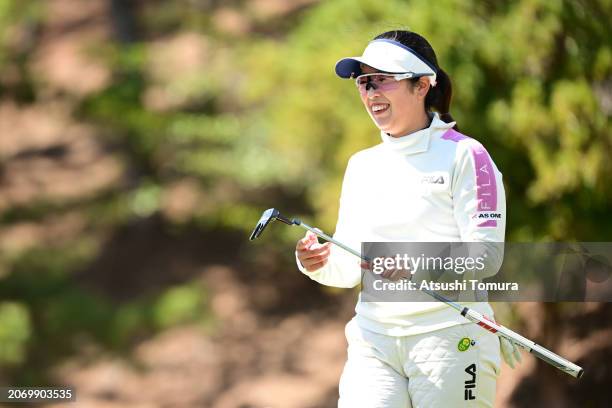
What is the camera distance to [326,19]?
23.0ft

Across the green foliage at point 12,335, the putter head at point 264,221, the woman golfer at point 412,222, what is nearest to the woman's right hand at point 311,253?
the woman golfer at point 412,222

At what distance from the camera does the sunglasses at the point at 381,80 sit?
262 cm

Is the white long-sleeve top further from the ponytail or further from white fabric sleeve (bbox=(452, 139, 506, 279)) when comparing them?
the ponytail

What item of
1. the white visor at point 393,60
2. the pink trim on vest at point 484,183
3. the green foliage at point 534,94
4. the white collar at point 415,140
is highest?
the green foliage at point 534,94

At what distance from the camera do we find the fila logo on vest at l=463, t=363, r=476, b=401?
2500 millimetres

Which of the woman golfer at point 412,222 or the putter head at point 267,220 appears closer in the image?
the woman golfer at point 412,222

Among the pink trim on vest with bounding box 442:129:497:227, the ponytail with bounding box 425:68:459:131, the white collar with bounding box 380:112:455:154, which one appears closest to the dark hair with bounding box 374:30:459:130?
the ponytail with bounding box 425:68:459:131

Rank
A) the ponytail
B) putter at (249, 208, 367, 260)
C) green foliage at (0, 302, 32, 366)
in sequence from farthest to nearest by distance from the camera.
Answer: green foliage at (0, 302, 32, 366), the ponytail, putter at (249, 208, 367, 260)

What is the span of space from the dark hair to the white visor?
0.03 meters

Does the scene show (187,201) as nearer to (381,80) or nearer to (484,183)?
(381,80)

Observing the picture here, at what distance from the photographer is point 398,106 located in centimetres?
264

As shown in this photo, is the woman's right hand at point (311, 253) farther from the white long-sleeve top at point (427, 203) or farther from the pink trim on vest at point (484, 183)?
the pink trim on vest at point (484, 183)

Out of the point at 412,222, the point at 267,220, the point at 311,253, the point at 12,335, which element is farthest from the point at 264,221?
the point at 12,335

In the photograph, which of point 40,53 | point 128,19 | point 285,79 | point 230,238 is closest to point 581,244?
point 285,79
